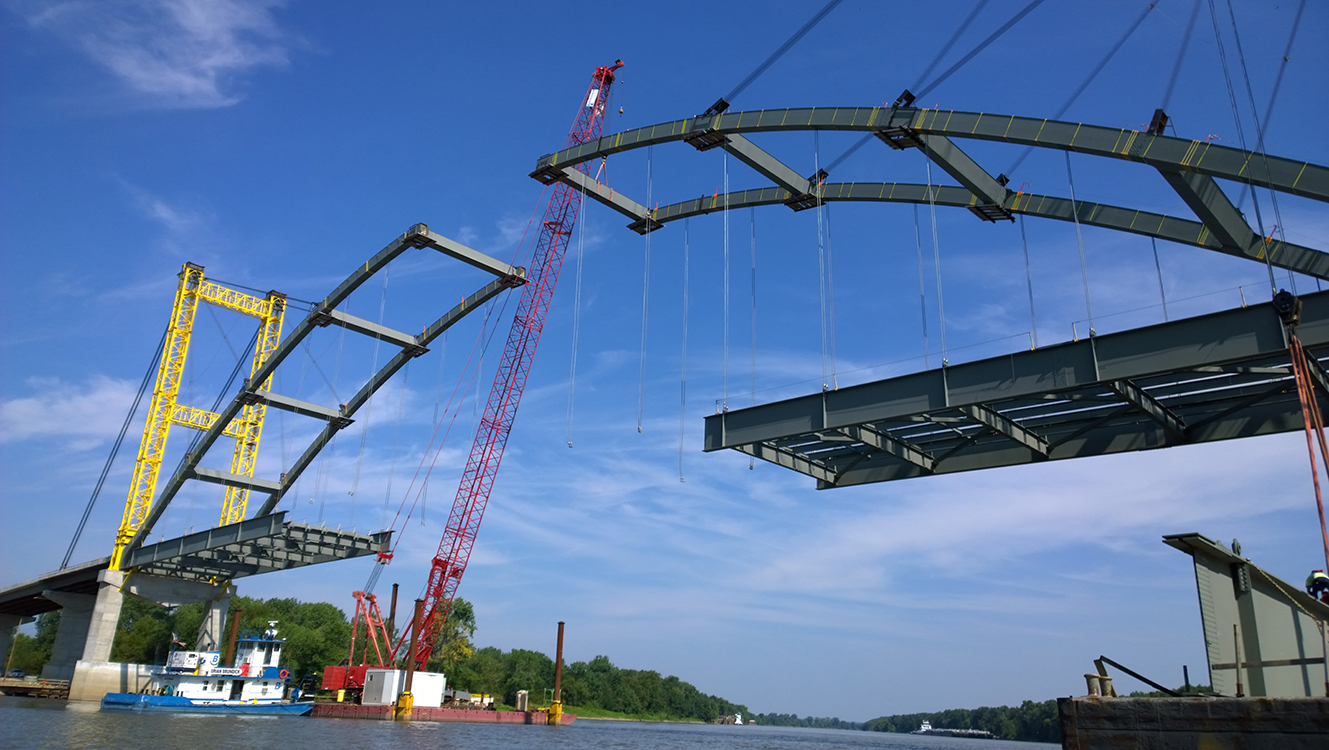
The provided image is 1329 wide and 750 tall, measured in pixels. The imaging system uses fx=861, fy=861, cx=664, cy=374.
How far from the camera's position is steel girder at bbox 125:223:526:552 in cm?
4847

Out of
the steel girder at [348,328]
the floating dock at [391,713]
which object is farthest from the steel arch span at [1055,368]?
the floating dock at [391,713]

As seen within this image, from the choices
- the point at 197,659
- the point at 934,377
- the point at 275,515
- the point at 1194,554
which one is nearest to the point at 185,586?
the point at 197,659

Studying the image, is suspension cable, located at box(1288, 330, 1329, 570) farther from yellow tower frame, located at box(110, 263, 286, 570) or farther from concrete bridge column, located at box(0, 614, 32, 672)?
concrete bridge column, located at box(0, 614, 32, 672)

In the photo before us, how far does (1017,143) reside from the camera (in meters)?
20.5

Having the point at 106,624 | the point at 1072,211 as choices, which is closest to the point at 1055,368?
the point at 1072,211

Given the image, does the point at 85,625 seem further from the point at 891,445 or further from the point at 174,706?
the point at 891,445

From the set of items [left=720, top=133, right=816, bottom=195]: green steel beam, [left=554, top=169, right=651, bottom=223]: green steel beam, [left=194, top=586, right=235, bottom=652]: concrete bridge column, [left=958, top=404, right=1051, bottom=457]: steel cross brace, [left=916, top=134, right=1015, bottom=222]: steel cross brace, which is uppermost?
[left=554, top=169, right=651, bottom=223]: green steel beam

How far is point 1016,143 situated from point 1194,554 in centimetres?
1015

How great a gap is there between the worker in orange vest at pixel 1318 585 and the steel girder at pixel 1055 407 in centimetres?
388

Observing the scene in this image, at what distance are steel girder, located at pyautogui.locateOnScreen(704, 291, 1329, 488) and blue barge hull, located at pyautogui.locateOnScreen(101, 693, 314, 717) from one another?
4178 cm

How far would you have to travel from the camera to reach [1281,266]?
794 inches

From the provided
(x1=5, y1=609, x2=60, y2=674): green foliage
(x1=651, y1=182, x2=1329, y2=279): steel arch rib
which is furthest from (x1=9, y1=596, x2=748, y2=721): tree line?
(x1=651, y1=182, x2=1329, y2=279): steel arch rib

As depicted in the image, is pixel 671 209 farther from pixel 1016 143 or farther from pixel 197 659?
pixel 197 659

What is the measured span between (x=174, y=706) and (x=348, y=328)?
78.8 feet
